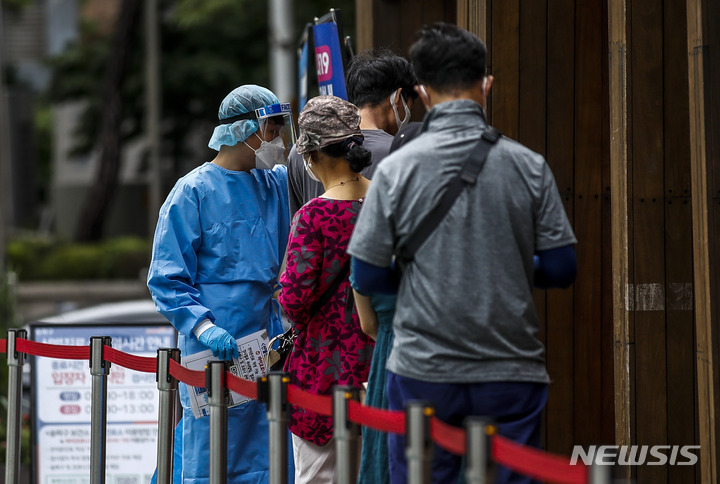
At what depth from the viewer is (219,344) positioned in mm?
4602

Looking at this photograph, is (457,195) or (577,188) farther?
(577,188)

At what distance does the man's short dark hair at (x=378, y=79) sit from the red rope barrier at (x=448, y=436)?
182cm

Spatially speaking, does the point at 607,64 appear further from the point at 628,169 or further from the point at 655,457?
the point at 655,457

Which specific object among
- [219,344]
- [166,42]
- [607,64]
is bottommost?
[219,344]

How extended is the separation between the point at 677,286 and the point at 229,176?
77.7 inches

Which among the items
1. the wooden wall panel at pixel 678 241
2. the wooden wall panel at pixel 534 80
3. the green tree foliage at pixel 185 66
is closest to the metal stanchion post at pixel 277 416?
the wooden wall panel at pixel 678 241

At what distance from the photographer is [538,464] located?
2.72 meters

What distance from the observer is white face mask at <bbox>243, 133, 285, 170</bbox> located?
188 inches

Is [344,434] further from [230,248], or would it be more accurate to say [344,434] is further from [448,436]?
[230,248]

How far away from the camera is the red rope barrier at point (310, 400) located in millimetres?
3719

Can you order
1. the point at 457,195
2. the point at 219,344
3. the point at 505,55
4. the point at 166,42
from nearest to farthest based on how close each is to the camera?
1. the point at 457,195
2. the point at 219,344
3. the point at 505,55
4. the point at 166,42

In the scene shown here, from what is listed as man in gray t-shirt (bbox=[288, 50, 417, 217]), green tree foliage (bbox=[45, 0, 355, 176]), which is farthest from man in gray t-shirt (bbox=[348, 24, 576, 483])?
green tree foliage (bbox=[45, 0, 355, 176])

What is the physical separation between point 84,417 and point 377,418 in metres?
3.62

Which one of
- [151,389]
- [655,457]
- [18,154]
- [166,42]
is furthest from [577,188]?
[18,154]
